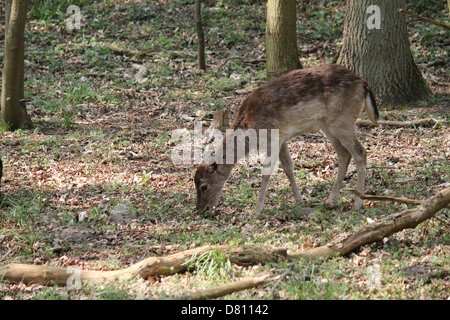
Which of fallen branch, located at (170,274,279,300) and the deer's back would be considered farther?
the deer's back

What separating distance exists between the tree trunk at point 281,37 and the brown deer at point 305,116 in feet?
11.7

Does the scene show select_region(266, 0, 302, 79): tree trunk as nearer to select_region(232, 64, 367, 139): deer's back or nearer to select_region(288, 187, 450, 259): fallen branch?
select_region(232, 64, 367, 139): deer's back

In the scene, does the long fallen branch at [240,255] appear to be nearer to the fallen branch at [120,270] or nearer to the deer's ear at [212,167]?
the fallen branch at [120,270]

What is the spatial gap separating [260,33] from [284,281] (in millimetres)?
10676

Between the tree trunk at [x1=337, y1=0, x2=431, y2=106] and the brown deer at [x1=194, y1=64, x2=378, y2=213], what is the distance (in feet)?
10.1

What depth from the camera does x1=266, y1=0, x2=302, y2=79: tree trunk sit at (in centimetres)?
1030

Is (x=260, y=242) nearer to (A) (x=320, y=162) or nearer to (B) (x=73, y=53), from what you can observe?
(A) (x=320, y=162)

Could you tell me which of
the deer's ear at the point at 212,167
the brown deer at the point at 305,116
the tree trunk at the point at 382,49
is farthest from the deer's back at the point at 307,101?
the tree trunk at the point at 382,49

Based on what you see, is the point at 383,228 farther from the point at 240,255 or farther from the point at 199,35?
the point at 199,35

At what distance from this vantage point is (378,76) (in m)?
9.67

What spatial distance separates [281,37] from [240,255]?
6.32m

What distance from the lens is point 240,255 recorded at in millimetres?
5094

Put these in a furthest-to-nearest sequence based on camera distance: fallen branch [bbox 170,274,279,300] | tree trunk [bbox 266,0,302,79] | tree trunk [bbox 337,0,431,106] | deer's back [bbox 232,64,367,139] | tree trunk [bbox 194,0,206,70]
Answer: tree trunk [bbox 194,0,206,70]
tree trunk [bbox 266,0,302,79]
tree trunk [bbox 337,0,431,106]
deer's back [bbox 232,64,367,139]
fallen branch [bbox 170,274,279,300]

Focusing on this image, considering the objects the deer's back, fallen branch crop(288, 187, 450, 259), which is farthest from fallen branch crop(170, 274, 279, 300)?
the deer's back
